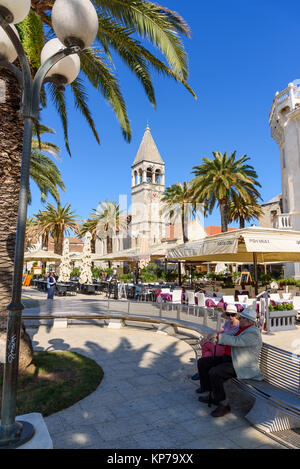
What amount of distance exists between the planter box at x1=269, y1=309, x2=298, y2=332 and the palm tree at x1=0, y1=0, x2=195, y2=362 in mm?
6625

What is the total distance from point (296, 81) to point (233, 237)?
70.3ft

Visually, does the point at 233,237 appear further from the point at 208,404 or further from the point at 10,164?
the point at 10,164

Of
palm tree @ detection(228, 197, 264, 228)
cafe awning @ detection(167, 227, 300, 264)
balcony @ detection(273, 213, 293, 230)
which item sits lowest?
cafe awning @ detection(167, 227, 300, 264)

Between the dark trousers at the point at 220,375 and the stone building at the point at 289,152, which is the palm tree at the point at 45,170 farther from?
the stone building at the point at 289,152

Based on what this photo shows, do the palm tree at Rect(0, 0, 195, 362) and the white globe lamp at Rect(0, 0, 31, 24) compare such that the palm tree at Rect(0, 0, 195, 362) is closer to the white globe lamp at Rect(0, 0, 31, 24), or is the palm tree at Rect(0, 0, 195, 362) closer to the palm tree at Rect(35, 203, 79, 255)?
the white globe lamp at Rect(0, 0, 31, 24)

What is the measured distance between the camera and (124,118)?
800cm

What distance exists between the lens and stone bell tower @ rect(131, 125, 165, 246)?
62844 mm

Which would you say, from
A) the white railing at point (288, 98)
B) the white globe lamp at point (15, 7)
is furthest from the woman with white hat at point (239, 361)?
the white railing at point (288, 98)

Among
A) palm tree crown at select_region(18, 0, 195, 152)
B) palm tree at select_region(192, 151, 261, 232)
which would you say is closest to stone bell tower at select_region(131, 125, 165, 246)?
palm tree at select_region(192, 151, 261, 232)

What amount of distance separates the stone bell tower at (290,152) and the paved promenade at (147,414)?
58.0 feet

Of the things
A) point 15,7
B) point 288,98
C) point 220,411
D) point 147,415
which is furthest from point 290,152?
point 15,7

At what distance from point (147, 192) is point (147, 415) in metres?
64.6

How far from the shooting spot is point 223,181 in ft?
76.5

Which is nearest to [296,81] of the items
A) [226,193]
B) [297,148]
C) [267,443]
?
[297,148]
